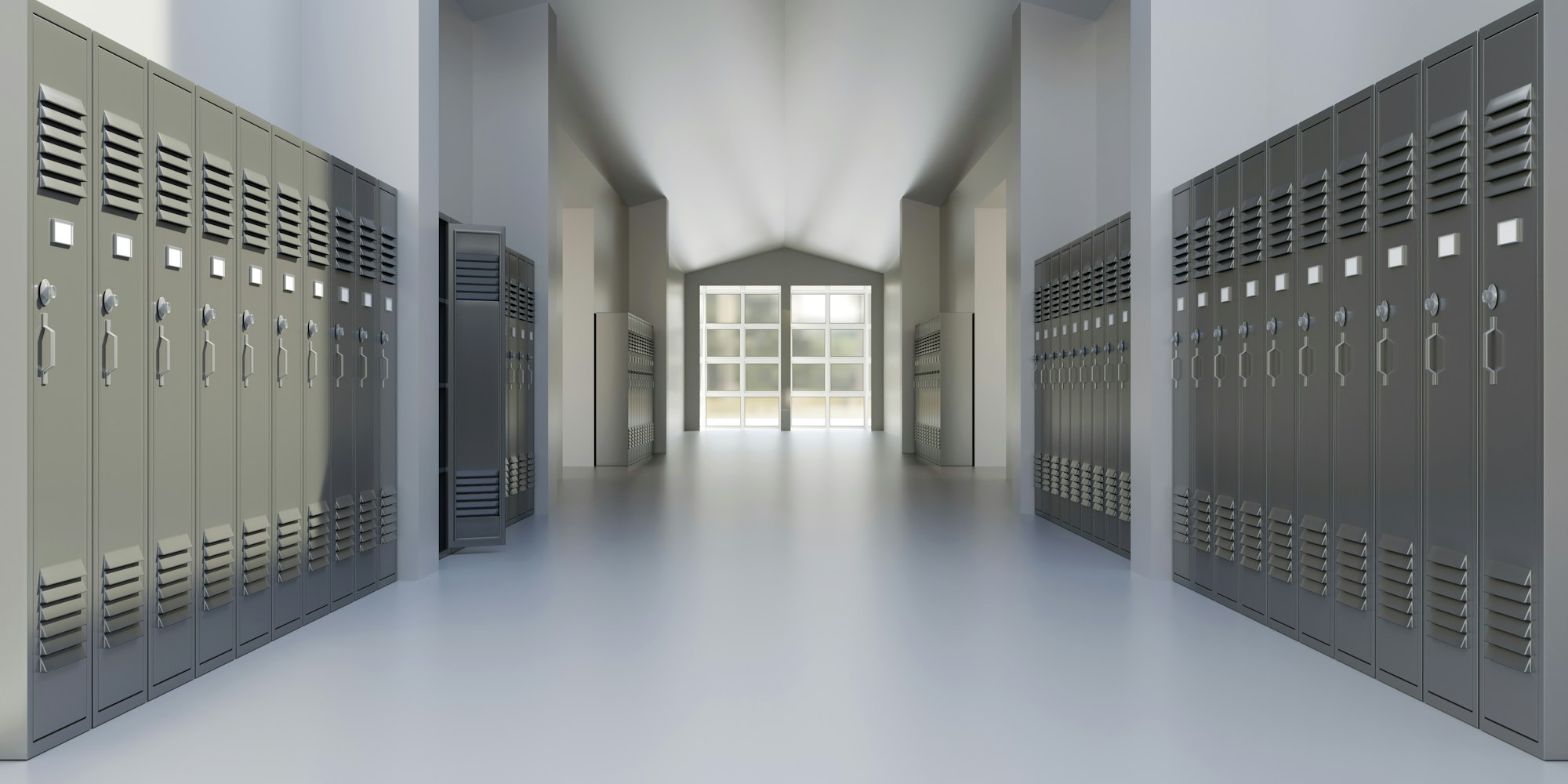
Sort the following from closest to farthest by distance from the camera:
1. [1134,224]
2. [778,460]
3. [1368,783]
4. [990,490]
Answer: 1. [1368,783]
2. [1134,224]
3. [990,490]
4. [778,460]

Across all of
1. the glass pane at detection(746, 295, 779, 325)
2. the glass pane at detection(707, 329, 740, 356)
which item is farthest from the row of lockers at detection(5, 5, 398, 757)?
the glass pane at detection(746, 295, 779, 325)

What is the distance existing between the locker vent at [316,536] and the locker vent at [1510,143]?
196 inches

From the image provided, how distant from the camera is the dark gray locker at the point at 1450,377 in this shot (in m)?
3.04

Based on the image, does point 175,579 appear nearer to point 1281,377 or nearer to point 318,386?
point 318,386

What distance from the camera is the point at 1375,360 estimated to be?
11.7 feet

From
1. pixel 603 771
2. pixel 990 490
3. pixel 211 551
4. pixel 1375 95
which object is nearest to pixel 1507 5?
pixel 1375 95

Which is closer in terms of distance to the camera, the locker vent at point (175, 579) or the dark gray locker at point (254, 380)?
the locker vent at point (175, 579)

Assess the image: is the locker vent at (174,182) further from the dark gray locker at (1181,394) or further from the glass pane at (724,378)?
the glass pane at (724,378)

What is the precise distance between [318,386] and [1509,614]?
4.92 meters

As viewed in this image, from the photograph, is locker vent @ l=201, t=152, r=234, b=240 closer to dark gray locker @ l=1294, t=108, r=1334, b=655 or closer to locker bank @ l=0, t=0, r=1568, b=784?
locker bank @ l=0, t=0, r=1568, b=784

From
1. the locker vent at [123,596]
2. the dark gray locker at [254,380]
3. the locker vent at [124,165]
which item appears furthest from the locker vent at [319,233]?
the locker vent at [123,596]

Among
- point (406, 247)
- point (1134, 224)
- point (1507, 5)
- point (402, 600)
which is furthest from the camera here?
point (1134, 224)

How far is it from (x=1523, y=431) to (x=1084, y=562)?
3.39 m

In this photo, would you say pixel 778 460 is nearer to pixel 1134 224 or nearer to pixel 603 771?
pixel 1134 224
